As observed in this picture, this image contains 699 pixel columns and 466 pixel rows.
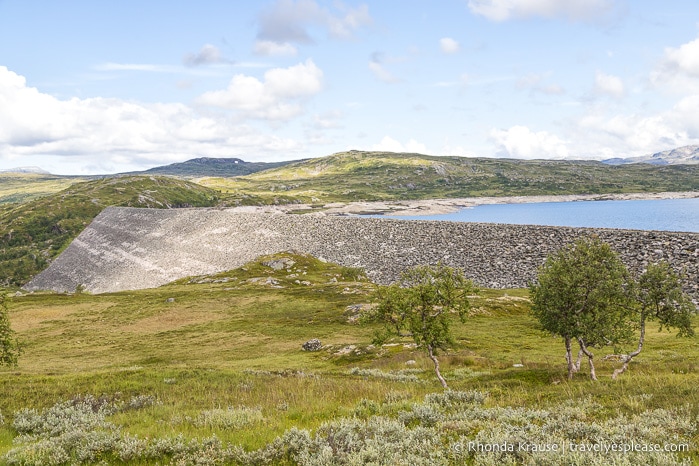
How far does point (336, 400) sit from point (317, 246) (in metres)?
86.4

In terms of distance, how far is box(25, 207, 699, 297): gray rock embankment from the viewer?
64.2m

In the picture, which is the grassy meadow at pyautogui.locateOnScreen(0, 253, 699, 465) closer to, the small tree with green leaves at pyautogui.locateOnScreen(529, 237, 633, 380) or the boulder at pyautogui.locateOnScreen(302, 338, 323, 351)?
the boulder at pyautogui.locateOnScreen(302, 338, 323, 351)

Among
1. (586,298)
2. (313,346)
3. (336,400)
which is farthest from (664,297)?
(313,346)

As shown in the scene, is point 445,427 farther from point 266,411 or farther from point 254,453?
point 266,411

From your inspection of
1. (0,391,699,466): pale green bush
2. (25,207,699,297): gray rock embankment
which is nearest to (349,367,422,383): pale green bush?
(0,391,699,466): pale green bush

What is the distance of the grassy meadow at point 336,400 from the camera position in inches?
381

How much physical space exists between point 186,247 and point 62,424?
376 ft

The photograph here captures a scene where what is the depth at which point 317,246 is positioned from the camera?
335ft

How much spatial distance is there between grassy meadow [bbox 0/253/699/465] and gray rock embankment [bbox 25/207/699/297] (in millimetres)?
19931

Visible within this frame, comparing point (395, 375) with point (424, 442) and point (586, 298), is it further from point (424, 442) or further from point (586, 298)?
point (424, 442)

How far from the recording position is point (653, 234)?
58.9 m

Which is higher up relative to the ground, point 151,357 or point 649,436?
point 649,436

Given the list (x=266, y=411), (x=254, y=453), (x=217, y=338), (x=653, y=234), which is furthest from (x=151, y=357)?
(x=653, y=234)

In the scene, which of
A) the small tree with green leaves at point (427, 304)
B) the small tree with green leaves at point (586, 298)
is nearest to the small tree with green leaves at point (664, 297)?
the small tree with green leaves at point (586, 298)
